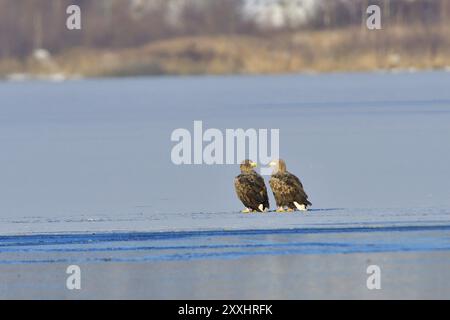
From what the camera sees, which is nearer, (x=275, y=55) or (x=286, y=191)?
(x=286, y=191)

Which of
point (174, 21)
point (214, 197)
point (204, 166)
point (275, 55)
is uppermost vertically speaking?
point (174, 21)

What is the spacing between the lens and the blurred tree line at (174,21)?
253 feet

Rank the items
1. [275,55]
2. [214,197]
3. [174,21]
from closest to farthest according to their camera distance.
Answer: [214,197], [275,55], [174,21]

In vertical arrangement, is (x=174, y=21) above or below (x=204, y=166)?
above

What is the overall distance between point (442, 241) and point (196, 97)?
35.0m

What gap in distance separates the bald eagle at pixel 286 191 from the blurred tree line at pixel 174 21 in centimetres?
6051

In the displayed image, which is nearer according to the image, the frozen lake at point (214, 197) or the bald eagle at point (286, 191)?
the frozen lake at point (214, 197)

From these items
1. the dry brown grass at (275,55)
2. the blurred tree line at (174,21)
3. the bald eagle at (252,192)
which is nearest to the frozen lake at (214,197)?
the bald eagle at (252,192)

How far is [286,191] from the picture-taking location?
15766 millimetres

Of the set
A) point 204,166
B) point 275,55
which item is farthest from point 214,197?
point 275,55

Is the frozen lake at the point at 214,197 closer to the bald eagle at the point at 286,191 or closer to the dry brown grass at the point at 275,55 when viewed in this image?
the bald eagle at the point at 286,191

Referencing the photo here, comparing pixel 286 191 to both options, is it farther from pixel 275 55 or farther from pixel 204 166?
pixel 275 55

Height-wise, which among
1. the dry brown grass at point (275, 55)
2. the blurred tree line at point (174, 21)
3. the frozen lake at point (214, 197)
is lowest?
the frozen lake at point (214, 197)

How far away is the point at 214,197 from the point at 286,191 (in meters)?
2.10
